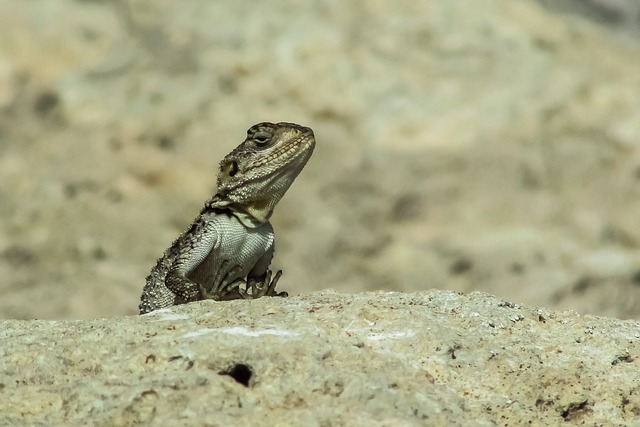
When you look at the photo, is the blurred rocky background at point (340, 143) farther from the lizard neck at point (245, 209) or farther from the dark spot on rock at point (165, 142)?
the lizard neck at point (245, 209)

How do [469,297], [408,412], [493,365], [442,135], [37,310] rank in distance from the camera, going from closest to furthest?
1. [408,412]
2. [493,365]
3. [469,297]
4. [37,310]
5. [442,135]

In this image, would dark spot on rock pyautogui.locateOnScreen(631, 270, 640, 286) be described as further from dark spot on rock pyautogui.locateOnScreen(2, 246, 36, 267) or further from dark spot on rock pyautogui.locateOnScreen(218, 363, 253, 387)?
dark spot on rock pyautogui.locateOnScreen(218, 363, 253, 387)

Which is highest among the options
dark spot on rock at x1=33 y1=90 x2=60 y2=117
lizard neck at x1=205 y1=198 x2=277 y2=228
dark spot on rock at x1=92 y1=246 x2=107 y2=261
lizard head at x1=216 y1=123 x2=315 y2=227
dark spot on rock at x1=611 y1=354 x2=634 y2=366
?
lizard head at x1=216 y1=123 x2=315 y2=227

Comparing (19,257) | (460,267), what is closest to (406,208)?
(460,267)

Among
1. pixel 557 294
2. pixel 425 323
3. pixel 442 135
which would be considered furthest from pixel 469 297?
pixel 442 135

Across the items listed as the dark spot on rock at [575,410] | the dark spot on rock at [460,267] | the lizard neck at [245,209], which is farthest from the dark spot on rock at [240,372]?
the dark spot on rock at [460,267]

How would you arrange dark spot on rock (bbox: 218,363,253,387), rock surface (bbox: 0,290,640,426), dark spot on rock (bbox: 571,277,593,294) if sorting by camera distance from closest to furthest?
rock surface (bbox: 0,290,640,426)
dark spot on rock (bbox: 218,363,253,387)
dark spot on rock (bbox: 571,277,593,294)

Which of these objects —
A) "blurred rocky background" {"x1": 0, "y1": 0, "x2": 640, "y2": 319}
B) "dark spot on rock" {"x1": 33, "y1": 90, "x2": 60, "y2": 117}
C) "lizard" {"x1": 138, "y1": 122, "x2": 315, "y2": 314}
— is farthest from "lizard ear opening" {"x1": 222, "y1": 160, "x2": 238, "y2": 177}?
"dark spot on rock" {"x1": 33, "y1": 90, "x2": 60, "y2": 117}

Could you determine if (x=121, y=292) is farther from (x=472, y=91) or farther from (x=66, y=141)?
(x=472, y=91)
